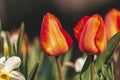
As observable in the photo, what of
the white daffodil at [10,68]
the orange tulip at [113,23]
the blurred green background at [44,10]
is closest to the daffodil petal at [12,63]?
the white daffodil at [10,68]

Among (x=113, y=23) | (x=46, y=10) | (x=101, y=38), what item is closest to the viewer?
(x=101, y=38)

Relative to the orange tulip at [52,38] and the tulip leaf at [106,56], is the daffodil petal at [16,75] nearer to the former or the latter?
the orange tulip at [52,38]

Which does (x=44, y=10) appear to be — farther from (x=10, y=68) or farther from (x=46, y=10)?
(x=10, y=68)

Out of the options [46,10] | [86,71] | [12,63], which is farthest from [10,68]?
[46,10]

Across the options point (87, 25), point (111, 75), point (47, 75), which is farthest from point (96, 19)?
point (47, 75)

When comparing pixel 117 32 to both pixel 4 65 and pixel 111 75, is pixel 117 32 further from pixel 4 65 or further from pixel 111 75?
pixel 4 65
